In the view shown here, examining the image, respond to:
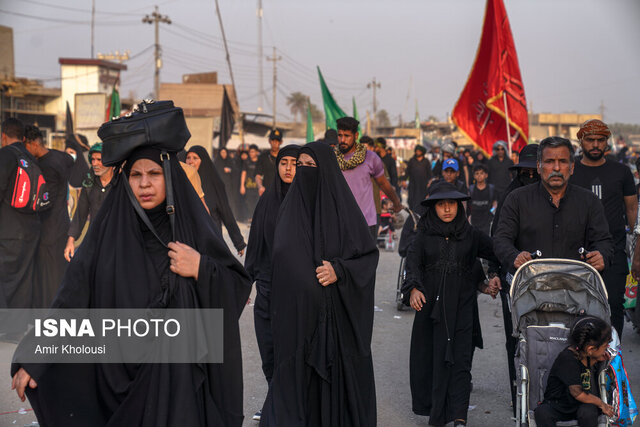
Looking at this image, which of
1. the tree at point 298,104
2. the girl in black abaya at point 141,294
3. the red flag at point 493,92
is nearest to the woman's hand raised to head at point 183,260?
the girl in black abaya at point 141,294

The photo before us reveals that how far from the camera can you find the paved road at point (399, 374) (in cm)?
491

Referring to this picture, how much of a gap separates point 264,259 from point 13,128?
3.52 metres

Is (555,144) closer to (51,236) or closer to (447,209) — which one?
(447,209)

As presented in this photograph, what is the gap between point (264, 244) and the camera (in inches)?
192

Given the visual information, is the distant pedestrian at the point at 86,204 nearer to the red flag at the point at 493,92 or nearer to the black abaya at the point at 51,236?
the black abaya at the point at 51,236

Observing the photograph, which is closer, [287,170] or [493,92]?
[287,170]

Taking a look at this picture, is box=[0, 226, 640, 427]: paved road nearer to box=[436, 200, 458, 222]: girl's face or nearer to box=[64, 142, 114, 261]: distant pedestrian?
box=[64, 142, 114, 261]: distant pedestrian

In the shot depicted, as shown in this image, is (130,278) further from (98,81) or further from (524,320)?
(98,81)

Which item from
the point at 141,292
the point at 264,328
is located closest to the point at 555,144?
the point at 264,328

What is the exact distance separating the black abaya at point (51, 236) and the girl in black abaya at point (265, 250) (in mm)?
3220

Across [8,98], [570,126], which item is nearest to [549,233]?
[8,98]

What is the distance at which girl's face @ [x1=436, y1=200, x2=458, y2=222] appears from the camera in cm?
489

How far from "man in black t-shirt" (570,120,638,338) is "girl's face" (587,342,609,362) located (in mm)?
1624

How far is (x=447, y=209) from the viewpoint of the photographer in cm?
489
